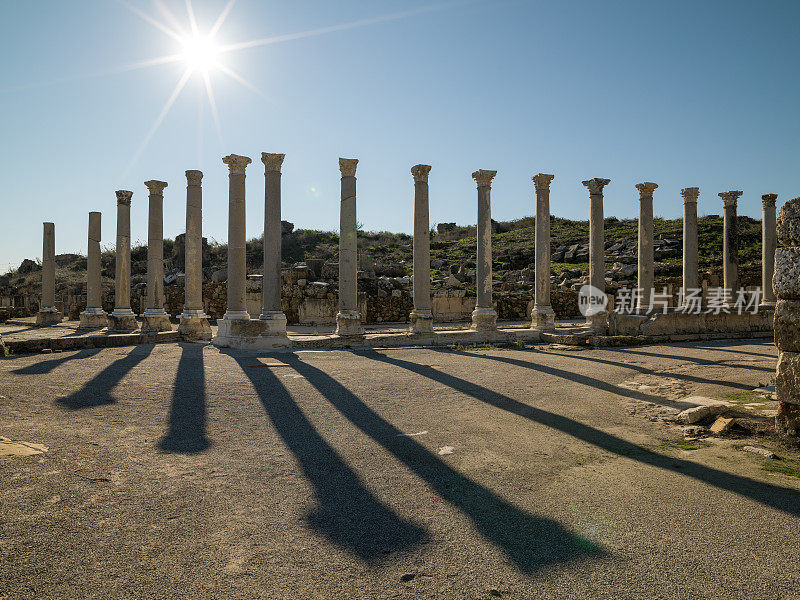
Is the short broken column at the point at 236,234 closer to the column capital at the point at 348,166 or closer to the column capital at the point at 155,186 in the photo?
the column capital at the point at 348,166

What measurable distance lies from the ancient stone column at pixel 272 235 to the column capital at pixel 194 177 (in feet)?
9.32

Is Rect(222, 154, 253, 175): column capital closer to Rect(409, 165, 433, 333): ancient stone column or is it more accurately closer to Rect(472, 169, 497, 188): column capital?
Rect(409, 165, 433, 333): ancient stone column

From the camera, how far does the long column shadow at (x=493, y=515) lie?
330 centimetres

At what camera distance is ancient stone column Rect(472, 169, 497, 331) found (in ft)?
52.7

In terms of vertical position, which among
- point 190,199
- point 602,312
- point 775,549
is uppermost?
point 190,199

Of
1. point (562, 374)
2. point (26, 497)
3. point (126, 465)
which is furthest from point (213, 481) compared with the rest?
point (562, 374)

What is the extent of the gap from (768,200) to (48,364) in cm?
2406

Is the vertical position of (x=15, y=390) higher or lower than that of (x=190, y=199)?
lower

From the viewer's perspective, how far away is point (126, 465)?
15.5 feet

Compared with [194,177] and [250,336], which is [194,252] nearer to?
[194,177]

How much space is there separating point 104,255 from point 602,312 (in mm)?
33545

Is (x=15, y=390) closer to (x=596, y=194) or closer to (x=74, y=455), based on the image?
(x=74, y=455)

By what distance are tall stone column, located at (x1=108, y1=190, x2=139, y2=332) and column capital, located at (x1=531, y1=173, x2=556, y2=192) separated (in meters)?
14.1

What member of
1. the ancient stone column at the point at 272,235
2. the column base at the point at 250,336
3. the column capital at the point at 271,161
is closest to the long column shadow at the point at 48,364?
the column base at the point at 250,336
